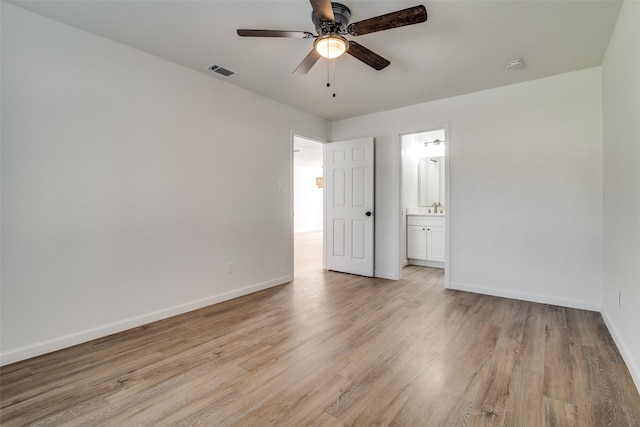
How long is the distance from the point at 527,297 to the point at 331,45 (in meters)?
3.54

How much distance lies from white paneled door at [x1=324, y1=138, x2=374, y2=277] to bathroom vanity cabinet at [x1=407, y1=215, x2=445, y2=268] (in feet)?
4.04

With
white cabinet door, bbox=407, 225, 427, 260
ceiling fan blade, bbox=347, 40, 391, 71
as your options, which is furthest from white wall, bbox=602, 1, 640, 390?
white cabinet door, bbox=407, 225, 427, 260

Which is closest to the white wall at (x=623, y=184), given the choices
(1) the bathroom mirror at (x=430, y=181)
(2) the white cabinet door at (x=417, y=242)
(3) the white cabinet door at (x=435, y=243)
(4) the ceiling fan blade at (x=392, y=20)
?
(4) the ceiling fan blade at (x=392, y=20)

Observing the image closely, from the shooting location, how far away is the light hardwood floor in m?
1.67

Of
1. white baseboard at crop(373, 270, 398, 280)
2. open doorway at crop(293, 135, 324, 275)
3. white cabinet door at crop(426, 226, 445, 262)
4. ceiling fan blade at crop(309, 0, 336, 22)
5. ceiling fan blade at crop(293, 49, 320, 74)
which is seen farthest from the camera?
open doorway at crop(293, 135, 324, 275)

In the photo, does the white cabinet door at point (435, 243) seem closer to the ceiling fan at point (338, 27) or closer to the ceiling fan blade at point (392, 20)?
the ceiling fan at point (338, 27)

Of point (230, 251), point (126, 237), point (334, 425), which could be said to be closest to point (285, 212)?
point (230, 251)

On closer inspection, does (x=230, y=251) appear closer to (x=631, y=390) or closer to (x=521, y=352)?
(x=521, y=352)

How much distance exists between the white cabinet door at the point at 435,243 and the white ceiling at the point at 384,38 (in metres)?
2.42

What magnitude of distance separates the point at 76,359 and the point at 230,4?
2879mm

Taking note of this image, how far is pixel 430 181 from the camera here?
19.4ft

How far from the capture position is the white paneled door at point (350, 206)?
187 inches

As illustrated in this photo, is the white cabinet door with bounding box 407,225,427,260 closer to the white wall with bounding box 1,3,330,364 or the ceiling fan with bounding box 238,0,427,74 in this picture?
the white wall with bounding box 1,3,330,364

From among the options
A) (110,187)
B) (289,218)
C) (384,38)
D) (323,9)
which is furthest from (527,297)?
(110,187)
